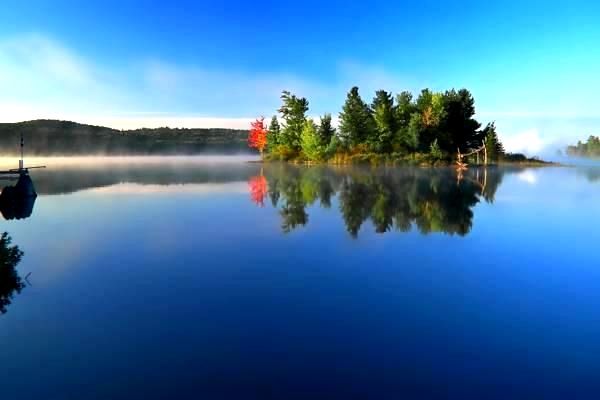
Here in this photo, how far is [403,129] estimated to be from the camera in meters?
72.0

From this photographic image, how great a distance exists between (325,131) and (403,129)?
1469 centimetres

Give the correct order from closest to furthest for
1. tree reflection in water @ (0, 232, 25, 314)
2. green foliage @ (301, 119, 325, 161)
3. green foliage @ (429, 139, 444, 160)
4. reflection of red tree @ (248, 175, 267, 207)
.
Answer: tree reflection in water @ (0, 232, 25, 314) → reflection of red tree @ (248, 175, 267, 207) → green foliage @ (429, 139, 444, 160) → green foliage @ (301, 119, 325, 161)

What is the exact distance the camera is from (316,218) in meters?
21.2

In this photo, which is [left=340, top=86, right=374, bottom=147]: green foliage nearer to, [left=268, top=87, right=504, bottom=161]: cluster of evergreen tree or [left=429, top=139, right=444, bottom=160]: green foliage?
[left=268, top=87, right=504, bottom=161]: cluster of evergreen tree

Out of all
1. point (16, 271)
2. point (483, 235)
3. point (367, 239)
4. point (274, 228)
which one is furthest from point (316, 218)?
point (16, 271)

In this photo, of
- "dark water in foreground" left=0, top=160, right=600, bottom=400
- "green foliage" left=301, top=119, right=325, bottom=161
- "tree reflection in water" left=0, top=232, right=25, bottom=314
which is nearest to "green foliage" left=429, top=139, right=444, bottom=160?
"green foliage" left=301, top=119, right=325, bottom=161

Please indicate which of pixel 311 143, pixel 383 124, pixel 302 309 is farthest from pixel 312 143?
pixel 302 309

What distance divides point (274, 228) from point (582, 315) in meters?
12.3

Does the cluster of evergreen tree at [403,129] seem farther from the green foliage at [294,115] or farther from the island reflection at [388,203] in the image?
the island reflection at [388,203]

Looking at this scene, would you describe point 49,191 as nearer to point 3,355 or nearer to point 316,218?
point 316,218

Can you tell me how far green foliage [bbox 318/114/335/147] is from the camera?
79.1 metres

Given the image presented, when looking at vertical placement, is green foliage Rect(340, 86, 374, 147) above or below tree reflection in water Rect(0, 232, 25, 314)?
above

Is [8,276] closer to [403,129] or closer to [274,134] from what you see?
[403,129]

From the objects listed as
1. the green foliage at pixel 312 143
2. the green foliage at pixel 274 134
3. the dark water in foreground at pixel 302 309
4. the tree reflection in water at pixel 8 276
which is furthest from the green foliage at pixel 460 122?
the tree reflection in water at pixel 8 276
